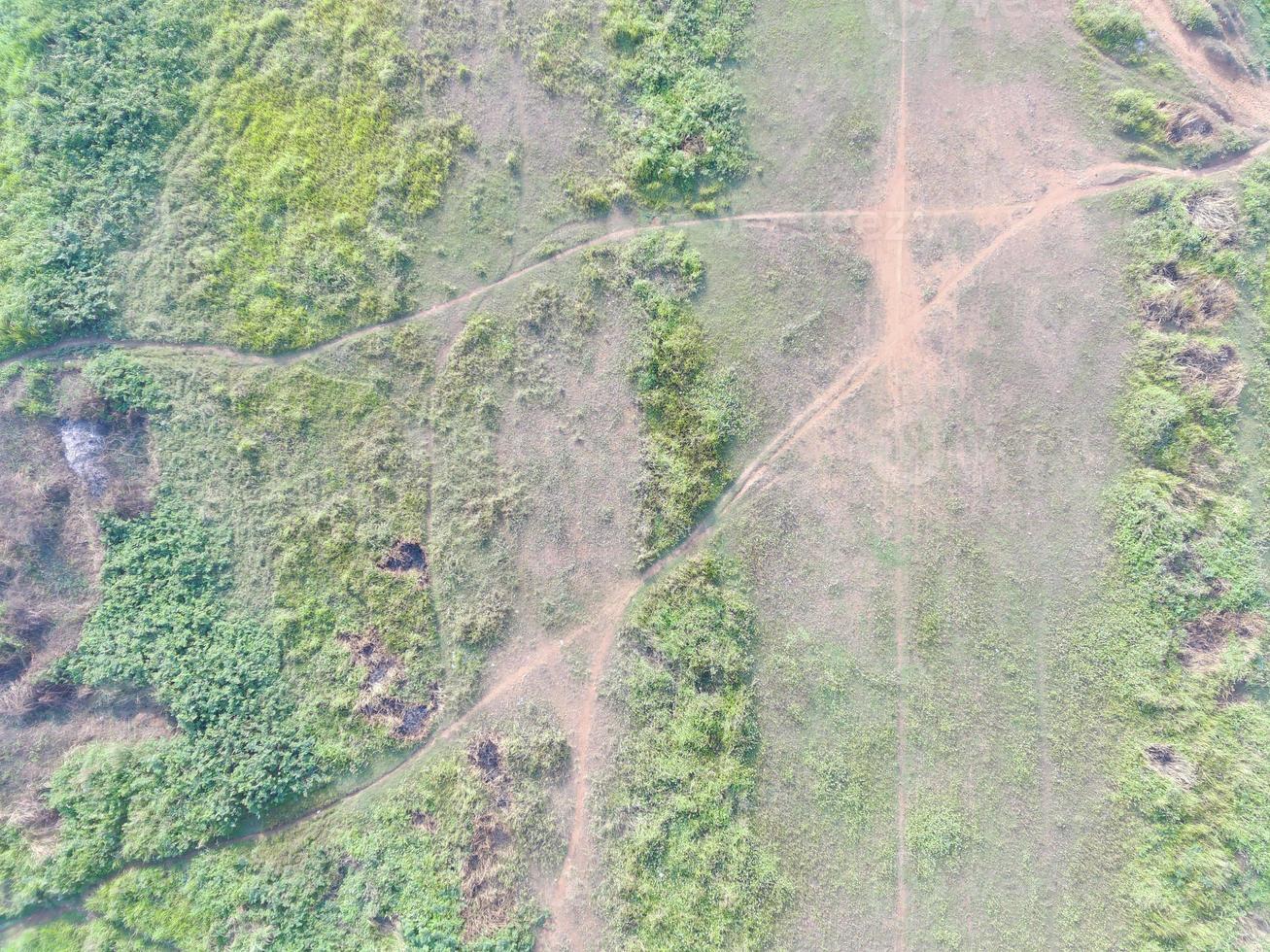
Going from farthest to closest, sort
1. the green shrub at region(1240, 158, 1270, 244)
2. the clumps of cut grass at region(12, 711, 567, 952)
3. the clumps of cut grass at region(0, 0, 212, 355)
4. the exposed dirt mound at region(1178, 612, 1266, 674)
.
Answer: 1. the clumps of cut grass at region(0, 0, 212, 355)
2. the green shrub at region(1240, 158, 1270, 244)
3. the exposed dirt mound at region(1178, 612, 1266, 674)
4. the clumps of cut grass at region(12, 711, 567, 952)

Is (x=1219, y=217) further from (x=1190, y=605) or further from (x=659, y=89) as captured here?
(x=659, y=89)

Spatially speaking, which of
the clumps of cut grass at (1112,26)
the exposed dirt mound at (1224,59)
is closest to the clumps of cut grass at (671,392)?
the clumps of cut grass at (1112,26)

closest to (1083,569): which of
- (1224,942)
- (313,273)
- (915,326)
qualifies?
(915,326)

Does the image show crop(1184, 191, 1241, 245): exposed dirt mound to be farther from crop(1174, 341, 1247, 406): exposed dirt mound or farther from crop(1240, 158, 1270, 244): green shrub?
crop(1174, 341, 1247, 406): exposed dirt mound

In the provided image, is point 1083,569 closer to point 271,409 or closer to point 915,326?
point 915,326

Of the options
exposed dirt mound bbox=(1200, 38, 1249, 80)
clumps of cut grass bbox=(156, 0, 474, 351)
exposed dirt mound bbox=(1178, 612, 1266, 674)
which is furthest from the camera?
clumps of cut grass bbox=(156, 0, 474, 351)

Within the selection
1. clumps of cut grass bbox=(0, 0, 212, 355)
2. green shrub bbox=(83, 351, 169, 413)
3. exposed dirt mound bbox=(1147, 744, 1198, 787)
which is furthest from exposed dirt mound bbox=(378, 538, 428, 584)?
exposed dirt mound bbox=(1147, 744, 1198, 787)
